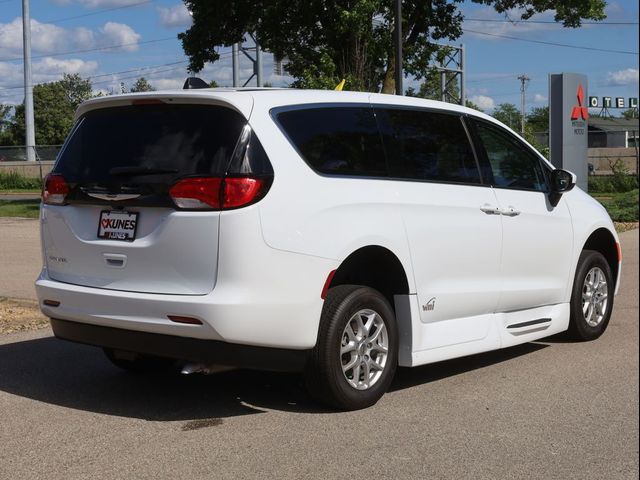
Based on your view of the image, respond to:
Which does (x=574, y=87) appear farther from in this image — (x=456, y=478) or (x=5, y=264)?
(x=456, y=478)

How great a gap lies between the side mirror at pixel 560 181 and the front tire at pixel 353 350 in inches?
82.1

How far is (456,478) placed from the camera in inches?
165

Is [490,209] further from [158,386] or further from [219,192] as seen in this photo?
[158,386]

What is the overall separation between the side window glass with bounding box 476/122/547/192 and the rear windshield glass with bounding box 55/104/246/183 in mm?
2290

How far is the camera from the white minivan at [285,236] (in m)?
4.86

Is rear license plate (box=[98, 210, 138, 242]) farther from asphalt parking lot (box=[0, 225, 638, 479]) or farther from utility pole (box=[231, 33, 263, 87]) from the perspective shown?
utility pole (box=[231, 33, 263, 87])

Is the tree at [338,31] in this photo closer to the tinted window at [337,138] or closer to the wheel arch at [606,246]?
the wheel arch at [606,246]

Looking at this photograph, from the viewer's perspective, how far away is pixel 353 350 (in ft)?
17.5

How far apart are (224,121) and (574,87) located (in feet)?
47.0

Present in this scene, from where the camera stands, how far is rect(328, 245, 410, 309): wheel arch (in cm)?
543

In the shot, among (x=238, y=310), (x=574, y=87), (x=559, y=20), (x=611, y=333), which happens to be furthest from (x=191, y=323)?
(x=559, y=20)

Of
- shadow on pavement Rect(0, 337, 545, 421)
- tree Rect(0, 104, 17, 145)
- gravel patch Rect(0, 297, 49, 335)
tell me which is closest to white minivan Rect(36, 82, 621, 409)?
shadow on pavement Rect(0, 337, 545, 421)

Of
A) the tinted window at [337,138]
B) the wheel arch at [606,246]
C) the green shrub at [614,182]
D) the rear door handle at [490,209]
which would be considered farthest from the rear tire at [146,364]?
the green shrub at [614,182]

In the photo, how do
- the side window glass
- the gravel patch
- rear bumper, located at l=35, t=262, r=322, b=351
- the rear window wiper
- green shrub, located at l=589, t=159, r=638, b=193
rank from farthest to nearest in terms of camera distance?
green shrub, located at l=589, t=159, r=638, b=193 < the gravel patch < the side window glass < the rear window wiper < rear bumper, located at l=35, t=262, r=322, b=351
